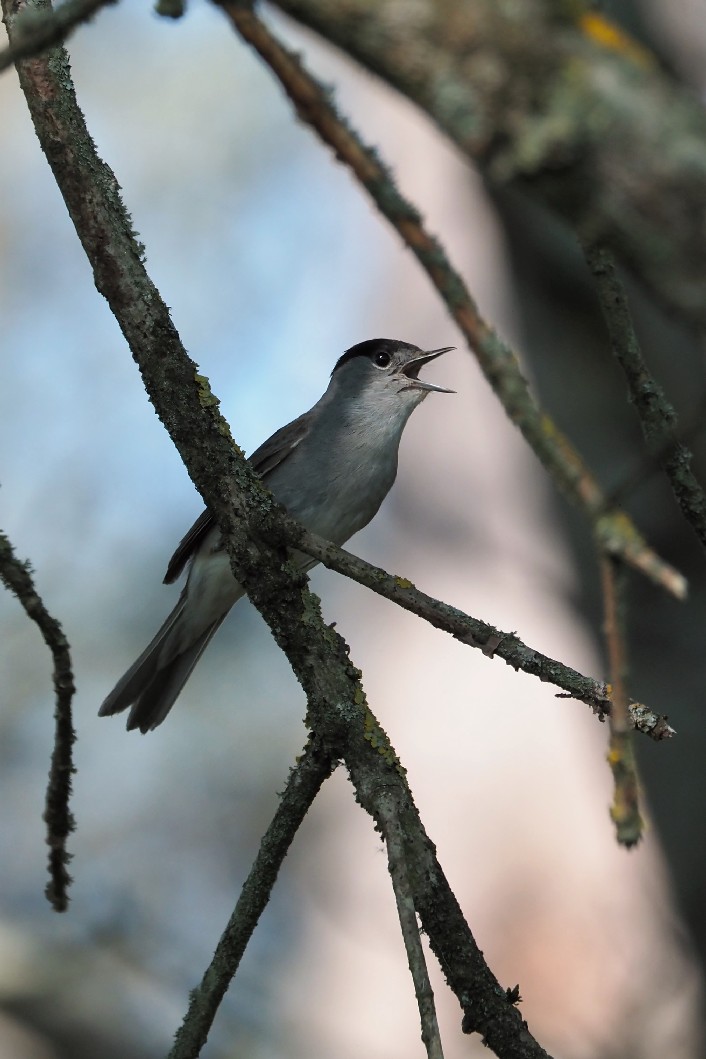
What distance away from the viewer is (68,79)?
Answer: 9.62ft

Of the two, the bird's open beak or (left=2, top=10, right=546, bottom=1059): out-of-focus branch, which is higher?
the bird's open beak

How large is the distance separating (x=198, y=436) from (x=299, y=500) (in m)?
2.47

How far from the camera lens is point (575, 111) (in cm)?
102

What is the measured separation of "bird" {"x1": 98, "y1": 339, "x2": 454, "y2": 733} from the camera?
5.25 m

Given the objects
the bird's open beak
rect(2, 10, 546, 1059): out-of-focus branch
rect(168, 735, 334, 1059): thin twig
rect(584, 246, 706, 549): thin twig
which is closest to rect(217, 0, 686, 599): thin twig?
rect(584, 246, 706, 549): thin twig

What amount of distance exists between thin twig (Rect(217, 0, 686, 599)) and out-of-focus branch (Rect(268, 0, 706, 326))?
14cm

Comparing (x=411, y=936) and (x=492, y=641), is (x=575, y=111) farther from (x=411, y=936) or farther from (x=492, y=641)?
(x=492, y=641)

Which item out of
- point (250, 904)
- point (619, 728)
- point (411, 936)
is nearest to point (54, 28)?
point (619, 728)

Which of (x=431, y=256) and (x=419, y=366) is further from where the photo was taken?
(x=419, y=366)

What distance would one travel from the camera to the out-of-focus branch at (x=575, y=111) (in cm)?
102

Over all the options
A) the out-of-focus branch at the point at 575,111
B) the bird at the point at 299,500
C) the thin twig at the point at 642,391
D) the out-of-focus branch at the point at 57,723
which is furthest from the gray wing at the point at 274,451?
the out-of-focus branch at the point at 575,111

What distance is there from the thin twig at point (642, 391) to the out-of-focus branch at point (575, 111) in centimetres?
161

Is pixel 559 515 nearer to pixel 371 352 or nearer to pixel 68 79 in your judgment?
pixel 371 352

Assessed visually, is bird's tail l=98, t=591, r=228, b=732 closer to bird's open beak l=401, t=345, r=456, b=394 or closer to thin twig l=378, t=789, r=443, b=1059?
bird's open beak l=401, t=345, r=456, b=394
